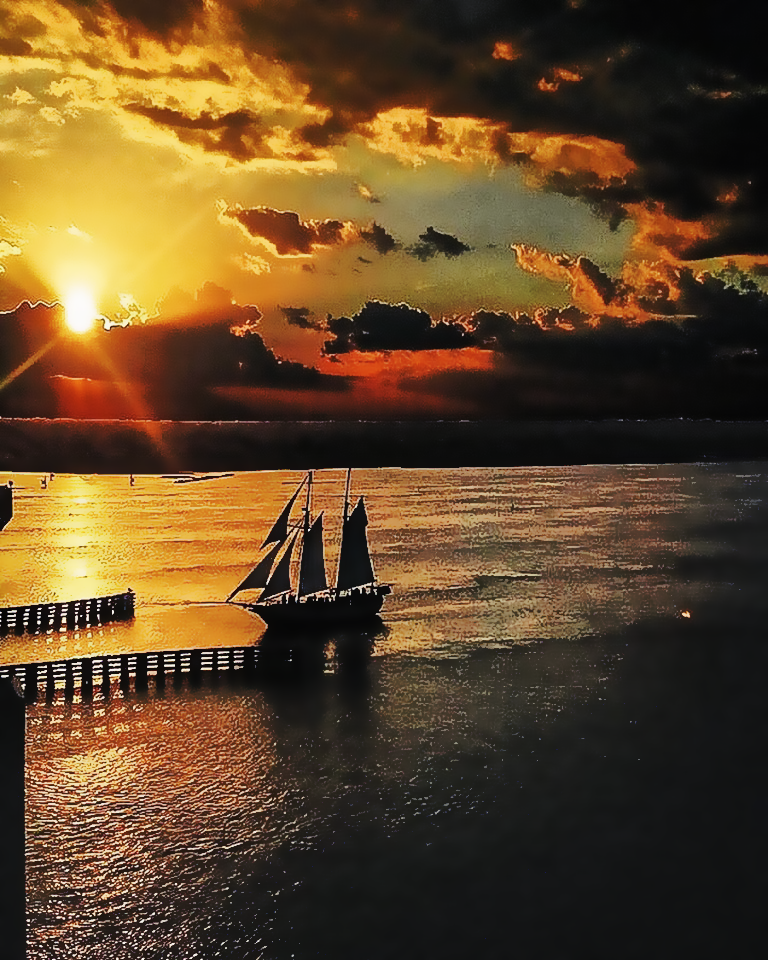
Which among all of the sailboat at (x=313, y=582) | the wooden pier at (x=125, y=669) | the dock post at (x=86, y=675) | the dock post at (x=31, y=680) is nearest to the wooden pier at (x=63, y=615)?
the sailboat at (x=313, y=582)

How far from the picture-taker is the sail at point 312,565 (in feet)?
207

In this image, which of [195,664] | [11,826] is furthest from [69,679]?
[11,826]

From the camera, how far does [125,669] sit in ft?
146

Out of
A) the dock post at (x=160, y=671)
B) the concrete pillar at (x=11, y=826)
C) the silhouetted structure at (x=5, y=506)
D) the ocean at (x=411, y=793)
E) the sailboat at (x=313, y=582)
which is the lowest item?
the ocean at (x=411, y=793)

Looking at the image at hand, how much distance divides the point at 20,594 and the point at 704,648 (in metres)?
53.0

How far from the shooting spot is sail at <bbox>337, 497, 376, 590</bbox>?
63656 mm

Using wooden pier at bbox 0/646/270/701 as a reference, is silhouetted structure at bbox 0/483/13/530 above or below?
above

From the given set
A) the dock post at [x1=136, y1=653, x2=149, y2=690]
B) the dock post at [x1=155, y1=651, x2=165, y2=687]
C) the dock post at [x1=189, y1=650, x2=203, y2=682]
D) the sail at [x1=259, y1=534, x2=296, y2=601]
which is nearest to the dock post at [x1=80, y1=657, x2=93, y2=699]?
the dock post at [x1=136, y1=653, x2=149, y2=690]

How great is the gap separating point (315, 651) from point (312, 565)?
8764 millimetres

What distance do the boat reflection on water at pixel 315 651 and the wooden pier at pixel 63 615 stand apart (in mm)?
10497

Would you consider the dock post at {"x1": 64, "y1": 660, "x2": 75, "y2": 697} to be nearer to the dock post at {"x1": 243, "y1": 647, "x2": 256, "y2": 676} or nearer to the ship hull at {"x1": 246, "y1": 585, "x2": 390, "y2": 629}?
the dock post at {"x1": 243, "y1": 647, "x2": 256, "y2": 676}

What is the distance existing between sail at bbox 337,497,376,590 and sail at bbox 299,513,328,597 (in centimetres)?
140

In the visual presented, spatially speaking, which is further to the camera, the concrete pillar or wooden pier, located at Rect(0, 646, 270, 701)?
wooden pier, located at Rect(0, 646, 270, 701)

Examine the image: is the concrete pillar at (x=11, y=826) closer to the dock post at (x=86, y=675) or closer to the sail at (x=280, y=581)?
the dock post at (x=86, y=675)
